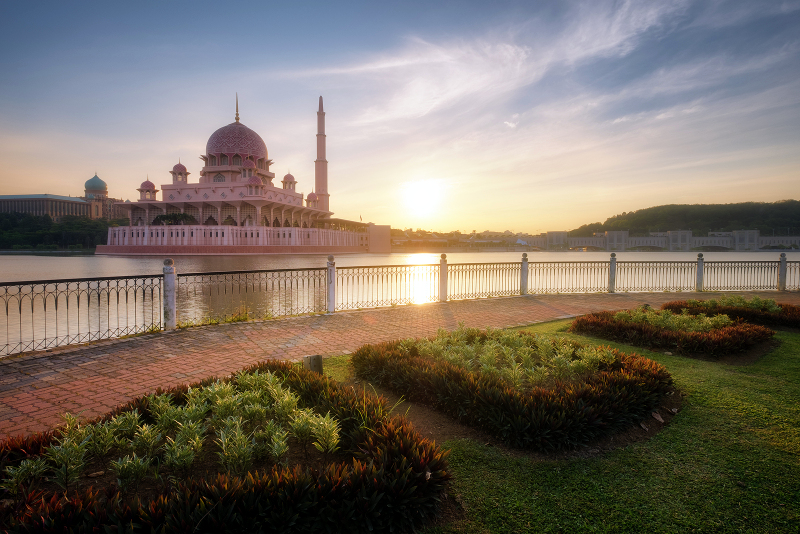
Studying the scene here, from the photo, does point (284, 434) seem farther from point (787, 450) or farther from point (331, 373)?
point (787, 450)

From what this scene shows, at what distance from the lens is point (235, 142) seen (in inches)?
2127

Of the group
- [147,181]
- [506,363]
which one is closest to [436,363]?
[506,363]

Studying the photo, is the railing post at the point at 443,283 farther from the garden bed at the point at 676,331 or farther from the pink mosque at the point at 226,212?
the pink mosque at the point at 226,212

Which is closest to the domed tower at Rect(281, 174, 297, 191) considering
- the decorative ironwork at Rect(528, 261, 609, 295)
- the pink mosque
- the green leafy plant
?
the pink mosque

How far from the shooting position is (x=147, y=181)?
5284 cm

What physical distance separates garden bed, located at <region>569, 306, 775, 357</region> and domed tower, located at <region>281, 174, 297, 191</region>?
2248 inches

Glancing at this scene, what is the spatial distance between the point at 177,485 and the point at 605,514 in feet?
8.41

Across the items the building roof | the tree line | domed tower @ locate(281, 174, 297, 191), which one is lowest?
the tree line

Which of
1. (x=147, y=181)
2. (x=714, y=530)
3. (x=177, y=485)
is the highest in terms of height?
(x=147, y=181)

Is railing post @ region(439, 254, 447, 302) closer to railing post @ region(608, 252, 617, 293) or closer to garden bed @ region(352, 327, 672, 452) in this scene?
garden bed @ region(352, 327, 672, 452)

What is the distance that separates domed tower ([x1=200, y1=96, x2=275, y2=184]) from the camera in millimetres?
53531

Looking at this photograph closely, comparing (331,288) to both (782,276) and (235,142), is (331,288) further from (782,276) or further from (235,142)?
(235,142)

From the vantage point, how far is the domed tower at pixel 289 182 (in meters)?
60.0

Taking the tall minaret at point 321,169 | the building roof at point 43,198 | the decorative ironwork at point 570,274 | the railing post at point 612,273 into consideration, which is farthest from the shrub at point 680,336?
the building roof at point 43,198
